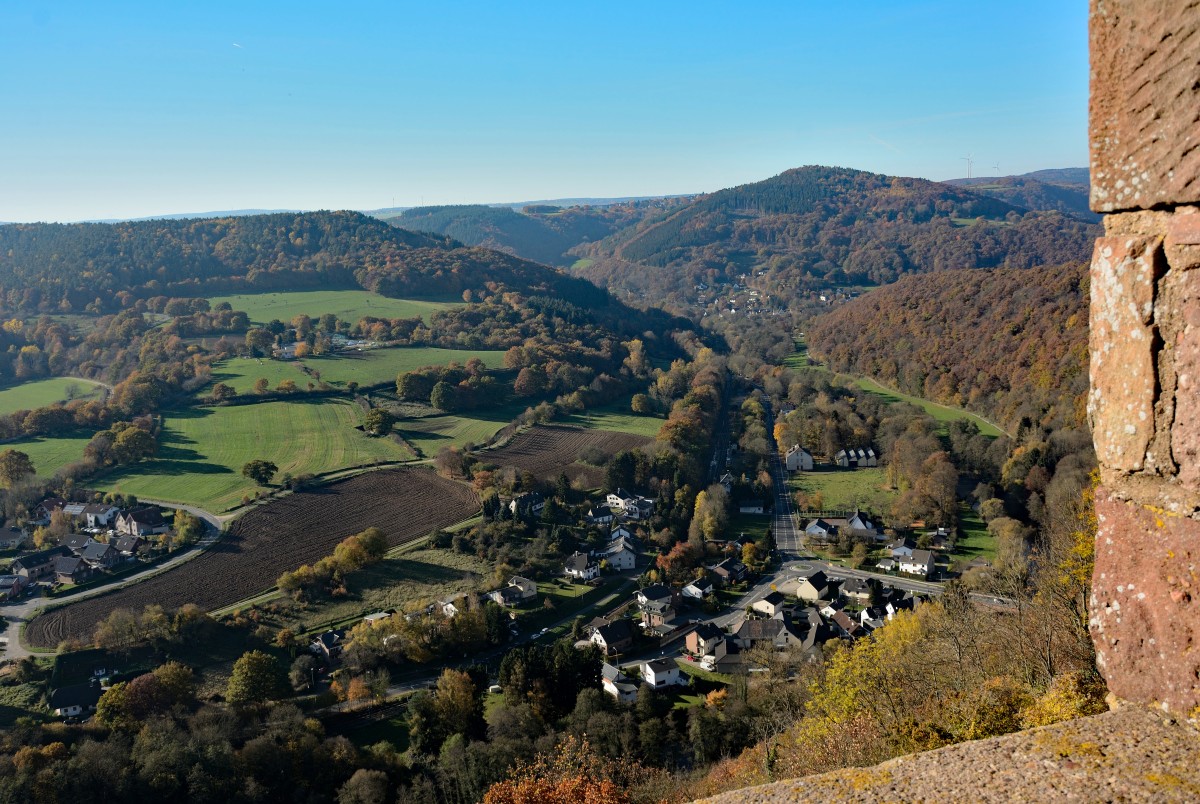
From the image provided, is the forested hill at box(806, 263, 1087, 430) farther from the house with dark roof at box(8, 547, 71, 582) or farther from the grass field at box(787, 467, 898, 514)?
the house with dark roof at box(8, 547, 71, 582)

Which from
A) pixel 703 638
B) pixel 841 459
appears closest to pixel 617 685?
pixel 703 638

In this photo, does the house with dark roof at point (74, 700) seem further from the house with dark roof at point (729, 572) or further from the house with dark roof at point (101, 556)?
the house with dark roof at point (729, 572)

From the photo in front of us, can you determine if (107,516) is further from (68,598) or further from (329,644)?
(329,644)

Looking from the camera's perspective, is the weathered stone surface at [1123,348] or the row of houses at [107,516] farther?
the row of houses at [107,516]

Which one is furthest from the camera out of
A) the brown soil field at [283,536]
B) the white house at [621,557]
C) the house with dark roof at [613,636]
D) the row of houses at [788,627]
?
the white house at [621,557]

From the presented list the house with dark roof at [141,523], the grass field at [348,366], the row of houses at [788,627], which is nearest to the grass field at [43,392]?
the grass field at [348,366]

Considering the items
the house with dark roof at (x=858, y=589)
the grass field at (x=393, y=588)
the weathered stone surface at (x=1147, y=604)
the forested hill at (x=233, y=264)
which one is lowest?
the house with dark roof at (x=858, y=589)
